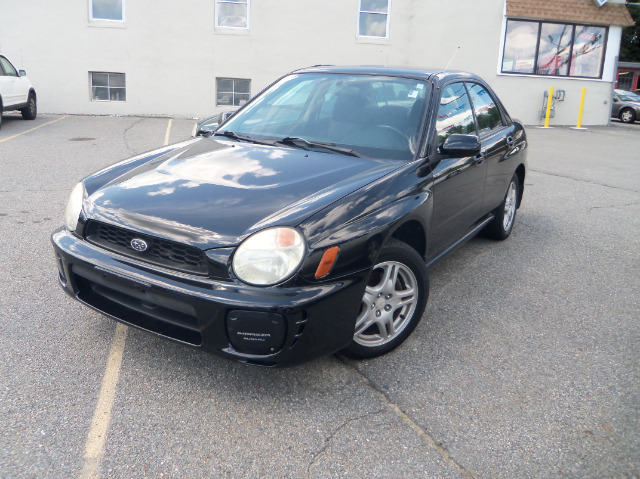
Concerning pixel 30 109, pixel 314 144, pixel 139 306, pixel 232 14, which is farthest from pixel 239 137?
pixel 232 14

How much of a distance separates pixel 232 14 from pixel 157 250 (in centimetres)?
1535

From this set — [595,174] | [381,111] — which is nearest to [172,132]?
[595,174]

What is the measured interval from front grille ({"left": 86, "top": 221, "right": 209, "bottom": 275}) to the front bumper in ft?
0.11

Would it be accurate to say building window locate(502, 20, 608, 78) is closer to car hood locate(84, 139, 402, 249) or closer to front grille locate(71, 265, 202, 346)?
car hood locate(84, 139, 402, 249)

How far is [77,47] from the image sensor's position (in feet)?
53.4

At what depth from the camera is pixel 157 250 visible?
2.86 m

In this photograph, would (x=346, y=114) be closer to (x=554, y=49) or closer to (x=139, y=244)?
(x=139, y=244)

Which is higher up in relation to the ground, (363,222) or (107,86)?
(107,86)

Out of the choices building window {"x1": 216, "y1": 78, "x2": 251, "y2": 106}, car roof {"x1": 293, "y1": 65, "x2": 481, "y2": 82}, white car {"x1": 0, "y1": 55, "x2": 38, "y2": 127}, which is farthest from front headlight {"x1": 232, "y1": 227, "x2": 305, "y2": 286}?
building window {"x1": 216, "y1": 78, "x2": 251, "y2": 106}

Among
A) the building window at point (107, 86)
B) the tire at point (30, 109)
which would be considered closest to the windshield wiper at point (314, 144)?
the tire at point (30, 109)

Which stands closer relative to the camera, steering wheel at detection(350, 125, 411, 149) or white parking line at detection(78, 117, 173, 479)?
white parking line at detection(78, 117, 173, 479)

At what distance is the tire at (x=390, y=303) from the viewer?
10.5 ft

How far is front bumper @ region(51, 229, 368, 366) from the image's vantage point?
8.68 feet

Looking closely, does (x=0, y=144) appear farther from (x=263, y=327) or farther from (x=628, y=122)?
(x=628, y=122)
